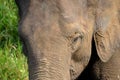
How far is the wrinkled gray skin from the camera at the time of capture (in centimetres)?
475

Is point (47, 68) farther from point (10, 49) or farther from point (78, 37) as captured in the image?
point (10, 49)

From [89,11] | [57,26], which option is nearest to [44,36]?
[57,26]

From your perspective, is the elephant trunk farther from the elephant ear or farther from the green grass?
the green grass

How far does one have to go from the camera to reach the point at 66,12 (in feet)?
15.9

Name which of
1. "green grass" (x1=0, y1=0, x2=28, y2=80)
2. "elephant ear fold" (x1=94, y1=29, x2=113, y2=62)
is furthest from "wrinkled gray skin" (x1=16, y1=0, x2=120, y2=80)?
"green grass" (x1=0, y1=0, x2=28, y2=80)

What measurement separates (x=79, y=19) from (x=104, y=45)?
393 millimetres

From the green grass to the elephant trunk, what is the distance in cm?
214

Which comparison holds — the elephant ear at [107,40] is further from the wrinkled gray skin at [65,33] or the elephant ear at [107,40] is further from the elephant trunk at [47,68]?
the elephant trunk at [47,68]

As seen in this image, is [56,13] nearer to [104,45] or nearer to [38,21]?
[38,21]

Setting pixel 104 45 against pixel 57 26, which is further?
pixel 104 45

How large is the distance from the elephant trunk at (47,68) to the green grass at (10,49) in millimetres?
2135

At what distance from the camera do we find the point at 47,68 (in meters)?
4.73

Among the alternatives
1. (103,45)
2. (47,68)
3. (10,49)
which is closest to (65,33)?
(47,68)

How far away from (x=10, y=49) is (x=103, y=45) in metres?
2.38
